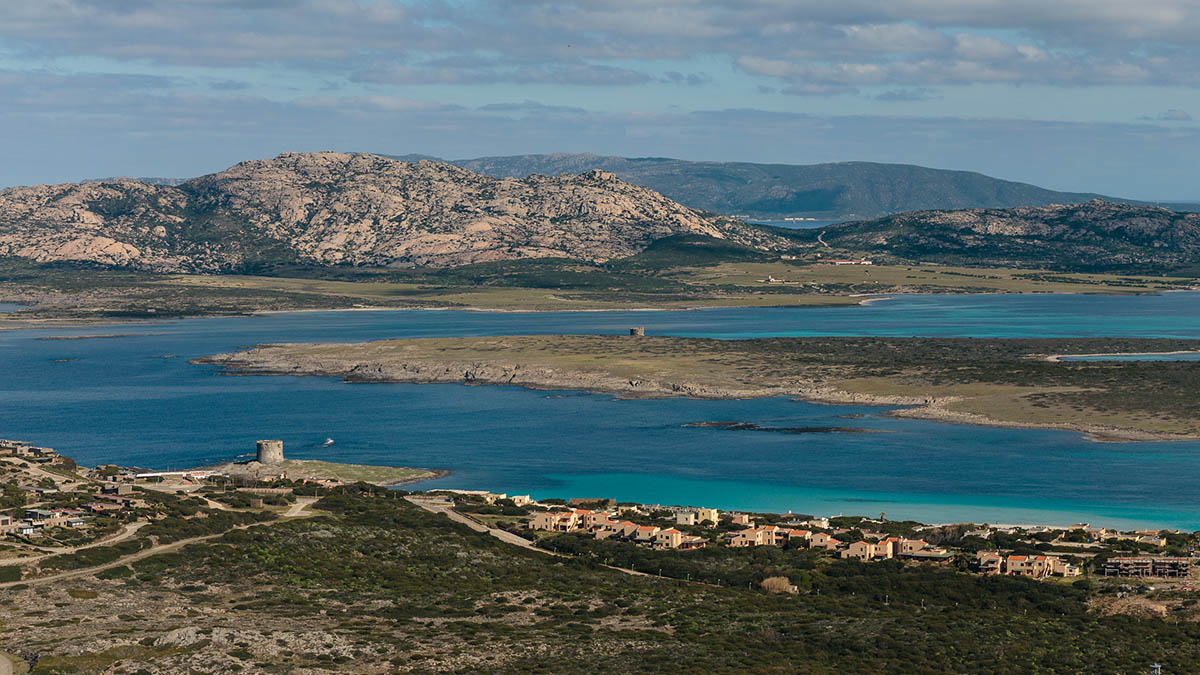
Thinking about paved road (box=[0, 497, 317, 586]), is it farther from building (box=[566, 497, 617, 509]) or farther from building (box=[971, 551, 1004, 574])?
building (box=[971, 551, 1004, 574])

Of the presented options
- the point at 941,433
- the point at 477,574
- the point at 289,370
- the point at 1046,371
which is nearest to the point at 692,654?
the point at 477,574

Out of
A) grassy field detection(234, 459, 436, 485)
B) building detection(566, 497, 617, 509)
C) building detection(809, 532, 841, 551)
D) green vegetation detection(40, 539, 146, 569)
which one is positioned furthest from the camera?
grassy field detection(234, 459, 436, 485)

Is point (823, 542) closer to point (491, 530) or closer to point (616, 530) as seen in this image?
point (616, 530)

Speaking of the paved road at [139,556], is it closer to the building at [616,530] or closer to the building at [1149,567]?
the building at [616,530]

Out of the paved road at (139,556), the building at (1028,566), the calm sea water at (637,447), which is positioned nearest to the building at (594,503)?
the calm sea water at (637,447)

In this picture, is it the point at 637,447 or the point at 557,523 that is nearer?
the point at 557,523

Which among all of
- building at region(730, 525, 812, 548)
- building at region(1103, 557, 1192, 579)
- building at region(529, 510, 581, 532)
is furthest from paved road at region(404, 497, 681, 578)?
building at region(1103, 557, 1192, 579)

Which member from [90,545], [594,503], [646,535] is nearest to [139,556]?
[90,545]
